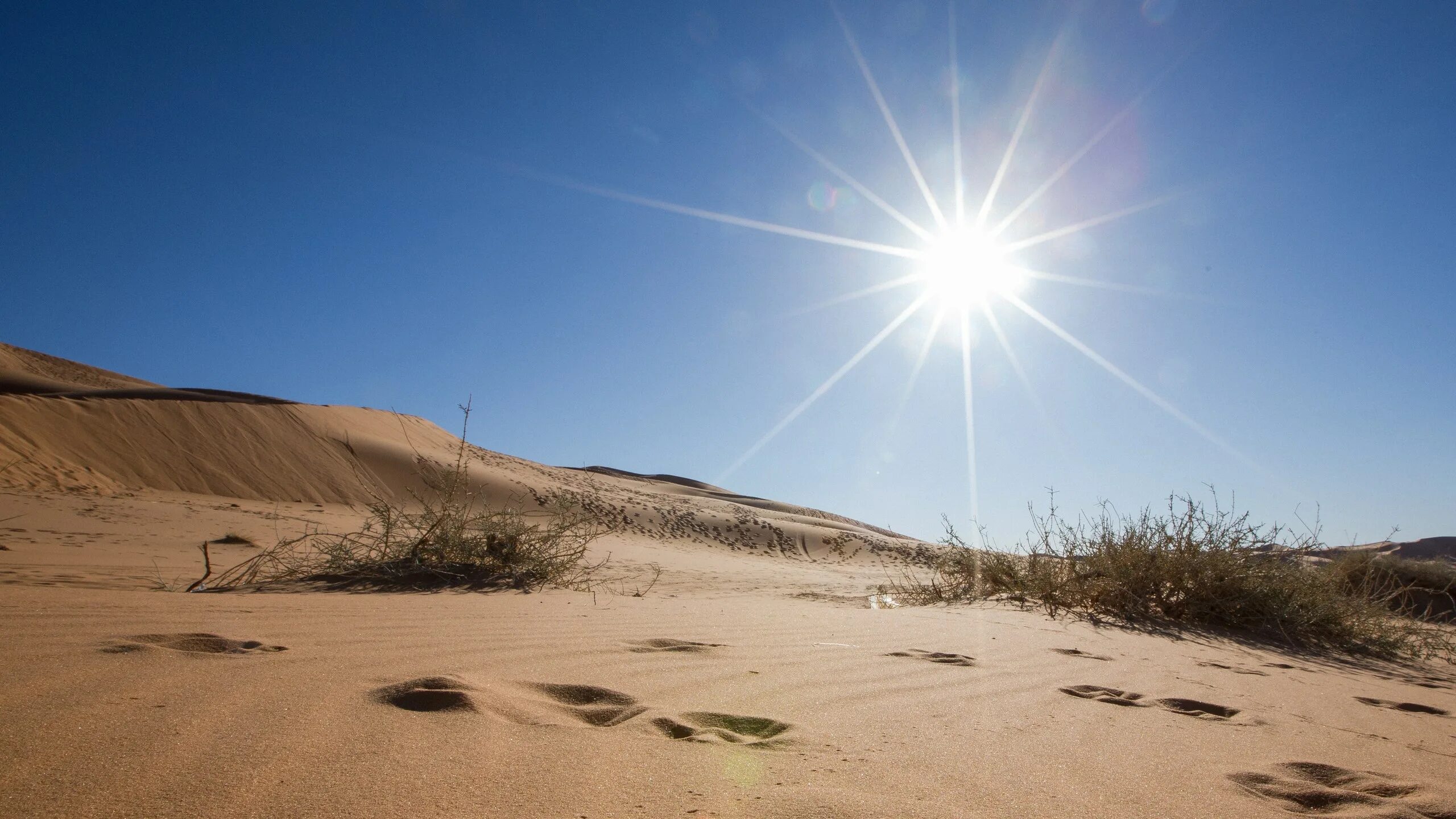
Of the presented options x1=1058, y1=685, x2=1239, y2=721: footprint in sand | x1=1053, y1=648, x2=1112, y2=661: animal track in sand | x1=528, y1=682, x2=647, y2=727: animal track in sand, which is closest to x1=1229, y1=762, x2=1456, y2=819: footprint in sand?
x1=1058, y1=685, x2=1239, y2=721: footprint in sand

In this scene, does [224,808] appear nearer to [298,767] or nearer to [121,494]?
[298,767]

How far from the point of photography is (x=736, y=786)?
132cm

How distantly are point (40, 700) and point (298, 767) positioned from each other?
2.39ft

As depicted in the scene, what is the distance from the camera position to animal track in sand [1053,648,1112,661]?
3266 mm

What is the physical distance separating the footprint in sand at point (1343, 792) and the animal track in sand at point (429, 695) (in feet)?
5.96

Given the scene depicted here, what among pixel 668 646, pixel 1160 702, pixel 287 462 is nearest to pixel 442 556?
pixel 668 646

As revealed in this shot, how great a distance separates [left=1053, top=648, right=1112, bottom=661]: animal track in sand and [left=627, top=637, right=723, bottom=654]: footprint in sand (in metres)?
1.69

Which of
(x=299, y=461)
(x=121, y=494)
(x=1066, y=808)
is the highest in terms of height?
(x=299, y=461)

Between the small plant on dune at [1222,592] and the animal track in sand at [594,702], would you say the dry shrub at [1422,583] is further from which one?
the animal track in sand at [594,702]

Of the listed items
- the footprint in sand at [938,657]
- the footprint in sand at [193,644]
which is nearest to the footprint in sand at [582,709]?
the footprint in sand at [193,644]

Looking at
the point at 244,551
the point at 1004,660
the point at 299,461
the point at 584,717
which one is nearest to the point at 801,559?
the point at 299,461

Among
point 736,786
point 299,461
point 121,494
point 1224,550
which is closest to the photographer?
point 736,786

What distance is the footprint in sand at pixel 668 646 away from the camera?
274 cm

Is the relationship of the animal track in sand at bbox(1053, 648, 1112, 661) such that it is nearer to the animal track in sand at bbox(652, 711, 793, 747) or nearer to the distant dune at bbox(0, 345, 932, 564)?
the animal track in sand at bbox(652, 711, 793, 747)
